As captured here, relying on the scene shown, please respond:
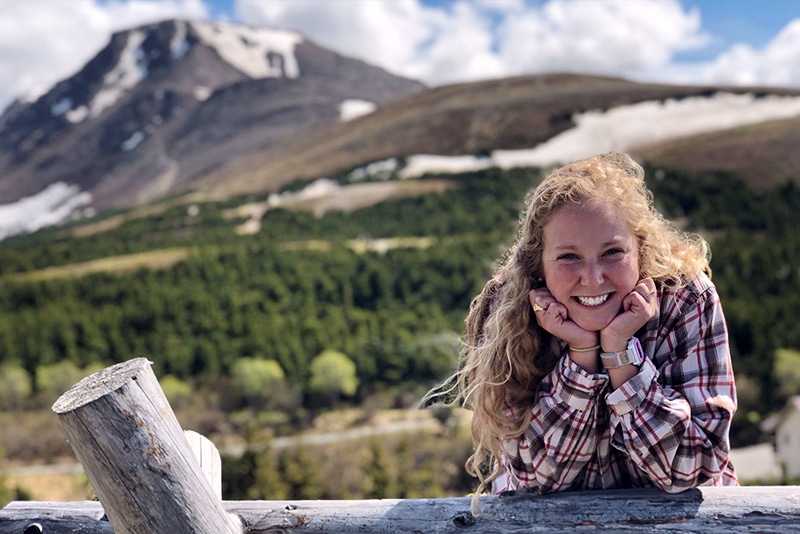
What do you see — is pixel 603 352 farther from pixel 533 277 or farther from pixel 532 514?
pixel 532 514

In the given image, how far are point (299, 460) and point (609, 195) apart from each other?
75.3ft

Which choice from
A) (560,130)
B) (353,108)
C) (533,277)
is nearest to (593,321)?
(533,277)

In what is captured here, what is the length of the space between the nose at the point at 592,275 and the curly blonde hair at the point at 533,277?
0.68ft

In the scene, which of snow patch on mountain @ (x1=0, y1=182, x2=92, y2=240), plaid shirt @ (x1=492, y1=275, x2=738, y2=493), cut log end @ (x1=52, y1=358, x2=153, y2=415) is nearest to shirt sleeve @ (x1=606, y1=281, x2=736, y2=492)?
plaid shirt @ (x1=492, y1=275, x2=738, y2=493)

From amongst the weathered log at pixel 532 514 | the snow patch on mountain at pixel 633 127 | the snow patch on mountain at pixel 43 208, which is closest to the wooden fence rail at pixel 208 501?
the weathered log at pixel 532 514

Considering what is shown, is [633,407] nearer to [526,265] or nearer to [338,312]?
[526,265]

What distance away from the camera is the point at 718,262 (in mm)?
52062

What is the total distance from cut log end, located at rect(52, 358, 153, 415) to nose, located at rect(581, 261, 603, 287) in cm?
150

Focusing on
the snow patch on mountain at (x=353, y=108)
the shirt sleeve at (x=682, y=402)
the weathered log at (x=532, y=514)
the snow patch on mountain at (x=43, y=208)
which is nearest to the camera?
the shirt sleeve at (x=682, y=402)

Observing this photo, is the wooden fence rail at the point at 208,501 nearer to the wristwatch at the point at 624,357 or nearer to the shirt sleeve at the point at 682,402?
the shirt sleeve at the point at 682,402

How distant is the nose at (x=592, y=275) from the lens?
2400mm

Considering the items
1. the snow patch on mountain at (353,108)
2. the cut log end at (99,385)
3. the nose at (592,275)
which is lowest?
the cut log end at (99,385)

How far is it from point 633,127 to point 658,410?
93.3m

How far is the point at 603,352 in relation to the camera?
94.7 inches
